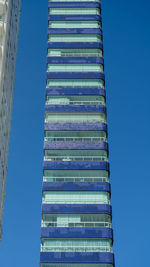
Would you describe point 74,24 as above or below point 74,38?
above

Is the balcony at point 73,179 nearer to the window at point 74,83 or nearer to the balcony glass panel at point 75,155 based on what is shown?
the balcony glass panel at point 75,155

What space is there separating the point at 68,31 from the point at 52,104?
2306cm

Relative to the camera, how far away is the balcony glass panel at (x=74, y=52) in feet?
381

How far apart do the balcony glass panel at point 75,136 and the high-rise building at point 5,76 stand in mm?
37316

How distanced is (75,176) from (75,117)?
52.0 ft

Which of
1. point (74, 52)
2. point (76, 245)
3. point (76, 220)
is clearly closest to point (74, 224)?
point (76, 220)

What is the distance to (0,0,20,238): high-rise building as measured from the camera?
56.6m

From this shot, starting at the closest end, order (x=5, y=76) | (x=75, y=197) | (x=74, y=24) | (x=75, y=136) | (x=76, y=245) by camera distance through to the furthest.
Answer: (x=5, y=76) → (x=76, y=245) → (x=75, y=197) → (x=75, y=136) → (x=74, y=24)

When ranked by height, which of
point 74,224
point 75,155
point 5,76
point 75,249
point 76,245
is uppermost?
point 5,76

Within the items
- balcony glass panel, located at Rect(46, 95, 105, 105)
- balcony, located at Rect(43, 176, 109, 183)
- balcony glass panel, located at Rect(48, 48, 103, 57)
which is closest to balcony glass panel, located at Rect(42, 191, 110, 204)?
balcony, located at Rect(43, 176, 109, 183)

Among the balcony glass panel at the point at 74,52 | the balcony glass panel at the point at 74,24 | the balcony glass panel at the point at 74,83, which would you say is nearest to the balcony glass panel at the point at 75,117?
the balcony glass panel at the point at 74,83

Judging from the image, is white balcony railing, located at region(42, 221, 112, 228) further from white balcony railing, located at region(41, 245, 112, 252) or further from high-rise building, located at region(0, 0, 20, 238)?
high-rise building, located at region(0, 0, 20, 238)

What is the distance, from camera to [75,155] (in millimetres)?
101125

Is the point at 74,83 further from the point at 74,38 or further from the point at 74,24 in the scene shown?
the point at 74,24
